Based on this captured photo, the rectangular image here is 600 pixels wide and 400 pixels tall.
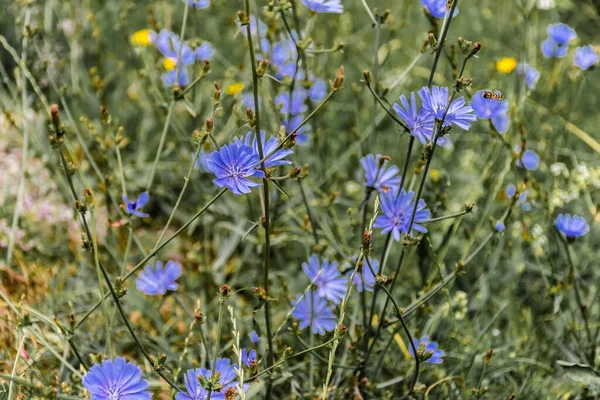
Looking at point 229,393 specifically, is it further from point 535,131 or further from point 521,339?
point 535,131

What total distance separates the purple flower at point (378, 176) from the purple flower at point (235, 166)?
0.51 metres

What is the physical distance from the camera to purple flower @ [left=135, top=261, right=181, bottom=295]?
1.92 meters

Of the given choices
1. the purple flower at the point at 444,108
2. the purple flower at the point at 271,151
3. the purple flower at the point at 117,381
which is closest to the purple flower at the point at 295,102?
the purple flower at the point at 271,151

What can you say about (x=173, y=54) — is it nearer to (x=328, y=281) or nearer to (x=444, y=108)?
(x=328, y=281)

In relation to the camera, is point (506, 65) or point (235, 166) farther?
point (506, 65)

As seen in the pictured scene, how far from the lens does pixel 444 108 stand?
55.4 inches

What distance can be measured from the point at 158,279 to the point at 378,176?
0.74 m

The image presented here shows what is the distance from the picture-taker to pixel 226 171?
1.39m

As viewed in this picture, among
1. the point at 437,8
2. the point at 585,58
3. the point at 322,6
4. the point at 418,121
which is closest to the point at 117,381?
the point at 418,121

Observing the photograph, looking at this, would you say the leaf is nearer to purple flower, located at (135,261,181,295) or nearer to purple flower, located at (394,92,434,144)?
purple flower, located at (394,92,434,144)

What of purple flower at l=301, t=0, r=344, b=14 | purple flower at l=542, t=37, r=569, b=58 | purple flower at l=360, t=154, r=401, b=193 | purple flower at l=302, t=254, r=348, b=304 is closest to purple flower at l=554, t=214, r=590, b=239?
purple flower at l=360, t=154, r=401, b=193

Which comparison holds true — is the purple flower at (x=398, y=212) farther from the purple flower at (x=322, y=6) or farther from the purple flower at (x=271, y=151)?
the purple flower at (x=322, y=6)

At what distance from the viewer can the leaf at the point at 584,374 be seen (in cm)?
186

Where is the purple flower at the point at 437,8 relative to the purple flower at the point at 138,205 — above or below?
above
